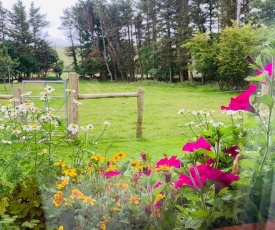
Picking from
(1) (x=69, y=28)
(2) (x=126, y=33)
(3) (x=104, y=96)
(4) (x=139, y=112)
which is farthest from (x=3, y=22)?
(4) (x=139, y=112)

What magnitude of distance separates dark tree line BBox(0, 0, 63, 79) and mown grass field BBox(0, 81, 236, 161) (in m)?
0.08

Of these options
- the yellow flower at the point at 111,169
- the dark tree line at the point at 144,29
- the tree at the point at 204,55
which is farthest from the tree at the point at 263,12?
the yellow flower at the point at 111,169

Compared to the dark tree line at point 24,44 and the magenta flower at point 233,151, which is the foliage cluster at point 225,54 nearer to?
the dark tree line at point 24,44

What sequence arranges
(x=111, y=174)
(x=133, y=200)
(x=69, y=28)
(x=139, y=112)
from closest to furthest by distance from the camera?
(x=133, y=200) → (x=111, y=174) → (x=69, y=28) → (x=139, y=112)

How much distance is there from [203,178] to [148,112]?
1748 millimetres

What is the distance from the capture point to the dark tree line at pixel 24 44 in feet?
3.42

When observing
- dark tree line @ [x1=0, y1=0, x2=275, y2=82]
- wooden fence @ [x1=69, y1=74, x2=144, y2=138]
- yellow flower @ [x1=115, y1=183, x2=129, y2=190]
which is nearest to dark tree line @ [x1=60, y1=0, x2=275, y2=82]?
dark tree line @ [x1=0, y1=0, x2=275, y2=82]

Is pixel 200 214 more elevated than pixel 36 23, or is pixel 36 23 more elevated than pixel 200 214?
pixel 36 23

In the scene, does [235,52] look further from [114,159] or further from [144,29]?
[114,159]

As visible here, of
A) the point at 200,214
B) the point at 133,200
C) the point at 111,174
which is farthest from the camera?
the point at 111,174

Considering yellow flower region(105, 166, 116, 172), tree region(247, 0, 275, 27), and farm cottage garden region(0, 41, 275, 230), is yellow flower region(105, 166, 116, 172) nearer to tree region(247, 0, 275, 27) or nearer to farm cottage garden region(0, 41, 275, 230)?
farm cottage garden region(0, 41, 275, 230)

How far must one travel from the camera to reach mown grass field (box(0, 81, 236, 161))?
1.40 m

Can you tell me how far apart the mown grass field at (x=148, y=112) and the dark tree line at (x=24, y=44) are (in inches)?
3.3

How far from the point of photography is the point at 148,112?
2.17 metres
